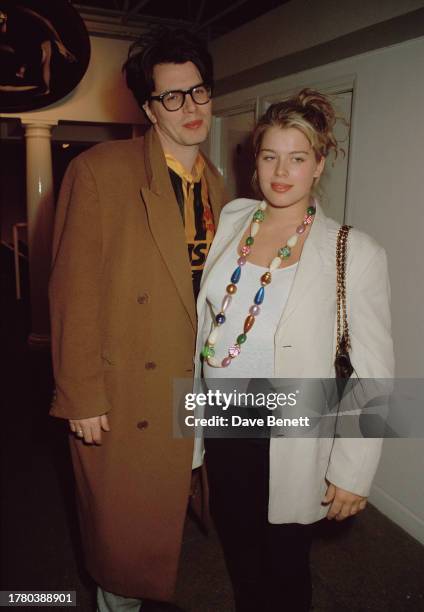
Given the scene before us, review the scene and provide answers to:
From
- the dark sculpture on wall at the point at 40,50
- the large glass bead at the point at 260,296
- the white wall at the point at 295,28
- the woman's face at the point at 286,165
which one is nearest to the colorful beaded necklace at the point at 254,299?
the large glass bead at the point at 260,296

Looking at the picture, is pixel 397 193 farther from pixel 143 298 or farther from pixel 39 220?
pixel 39 220

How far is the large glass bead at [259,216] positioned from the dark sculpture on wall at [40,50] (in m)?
2.48

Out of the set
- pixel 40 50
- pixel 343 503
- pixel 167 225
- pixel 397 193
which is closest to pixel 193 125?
pixel 167 225

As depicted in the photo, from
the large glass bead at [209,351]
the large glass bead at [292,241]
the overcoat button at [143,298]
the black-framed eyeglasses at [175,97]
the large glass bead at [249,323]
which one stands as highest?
the black-framed eyeglasses at [175,97]

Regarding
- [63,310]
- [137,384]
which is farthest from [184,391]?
[63,310]

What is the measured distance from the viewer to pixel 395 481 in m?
2.41

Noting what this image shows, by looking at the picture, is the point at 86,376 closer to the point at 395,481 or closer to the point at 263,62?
the point at 395,481

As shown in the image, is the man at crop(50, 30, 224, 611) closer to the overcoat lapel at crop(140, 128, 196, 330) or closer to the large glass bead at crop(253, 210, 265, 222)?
the overcoat lapel at crop(140, 128, 196, 330)

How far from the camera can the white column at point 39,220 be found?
4961 millimetres

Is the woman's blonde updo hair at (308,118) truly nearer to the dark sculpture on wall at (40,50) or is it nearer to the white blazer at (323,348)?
the white blazer at (323,348)

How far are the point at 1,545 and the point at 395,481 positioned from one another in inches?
79.5

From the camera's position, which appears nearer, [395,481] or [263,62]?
[395,481]

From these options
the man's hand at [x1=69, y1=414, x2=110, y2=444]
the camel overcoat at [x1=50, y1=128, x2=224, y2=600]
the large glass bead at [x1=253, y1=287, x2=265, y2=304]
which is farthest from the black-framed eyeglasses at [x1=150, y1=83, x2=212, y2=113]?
the man's hand at [x1=69, y1=414, x2=110, y2=444]

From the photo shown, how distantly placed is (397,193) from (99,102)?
138 inches
